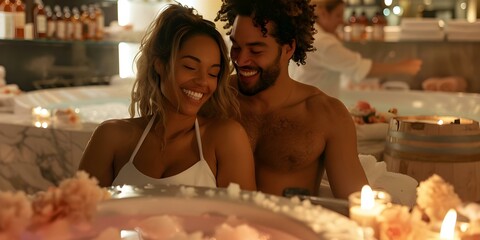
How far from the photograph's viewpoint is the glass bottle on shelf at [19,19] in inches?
189

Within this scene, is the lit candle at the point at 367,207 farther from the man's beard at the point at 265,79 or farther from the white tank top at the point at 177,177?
the man's beard at the point at 265,79

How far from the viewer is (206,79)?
1869 mm

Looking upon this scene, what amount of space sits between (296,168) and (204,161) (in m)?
0.41

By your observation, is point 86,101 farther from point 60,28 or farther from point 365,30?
point 365,30

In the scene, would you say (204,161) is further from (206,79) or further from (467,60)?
(467,60)

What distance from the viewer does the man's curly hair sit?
2.12 m

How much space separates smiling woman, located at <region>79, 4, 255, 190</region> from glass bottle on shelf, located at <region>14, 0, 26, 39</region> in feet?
10.2

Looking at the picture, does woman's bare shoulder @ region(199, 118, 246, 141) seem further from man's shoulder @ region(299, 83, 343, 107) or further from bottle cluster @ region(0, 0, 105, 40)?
bottle cluster @ region(0, 0, 105, 40)

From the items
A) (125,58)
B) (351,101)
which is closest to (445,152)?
(351,101)

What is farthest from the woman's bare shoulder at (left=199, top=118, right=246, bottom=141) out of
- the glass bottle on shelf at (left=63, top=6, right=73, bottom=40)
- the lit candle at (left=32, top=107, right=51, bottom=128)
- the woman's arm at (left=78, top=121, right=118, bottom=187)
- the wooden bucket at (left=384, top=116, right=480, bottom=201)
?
the glass bottle on shelf at (left=63, top=6, right=73, bottom=40)

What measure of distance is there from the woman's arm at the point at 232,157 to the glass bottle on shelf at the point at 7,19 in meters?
3.25

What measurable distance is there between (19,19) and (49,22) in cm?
35

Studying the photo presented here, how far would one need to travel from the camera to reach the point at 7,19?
4.70 metres

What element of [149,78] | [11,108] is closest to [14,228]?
[149,78]
